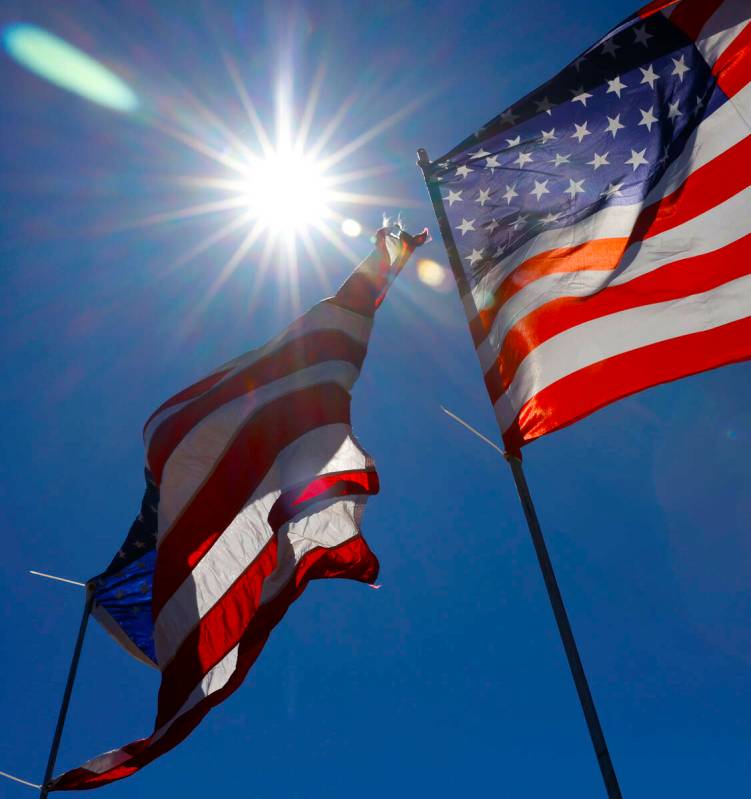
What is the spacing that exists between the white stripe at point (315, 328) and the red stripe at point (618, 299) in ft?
6.14

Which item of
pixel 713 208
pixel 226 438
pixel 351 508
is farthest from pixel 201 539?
pixel 713 208

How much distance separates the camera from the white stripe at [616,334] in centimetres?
604

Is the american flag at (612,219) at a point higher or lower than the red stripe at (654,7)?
lower

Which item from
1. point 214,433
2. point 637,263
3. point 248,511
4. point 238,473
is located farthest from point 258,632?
point 637,263

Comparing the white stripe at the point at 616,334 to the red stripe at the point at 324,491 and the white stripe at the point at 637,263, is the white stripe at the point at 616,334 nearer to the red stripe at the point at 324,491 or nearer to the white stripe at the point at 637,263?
the white stripe at the point at 637,263

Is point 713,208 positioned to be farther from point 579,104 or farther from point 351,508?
point 351,508

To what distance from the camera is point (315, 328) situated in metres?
7.75

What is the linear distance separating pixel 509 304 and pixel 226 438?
308 centimetres

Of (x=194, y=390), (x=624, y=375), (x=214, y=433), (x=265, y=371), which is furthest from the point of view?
(x=194, y=390)


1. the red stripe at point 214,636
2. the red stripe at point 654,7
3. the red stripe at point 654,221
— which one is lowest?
the red stripe at point 214,636

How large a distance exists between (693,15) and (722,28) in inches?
13.6

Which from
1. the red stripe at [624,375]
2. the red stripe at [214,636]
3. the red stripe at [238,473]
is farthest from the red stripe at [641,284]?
the red stripe at [214,636]

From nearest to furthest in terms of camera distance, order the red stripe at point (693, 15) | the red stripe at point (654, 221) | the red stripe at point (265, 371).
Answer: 1. the red stripe at point (654, 221)
2. the red stripe at point (693, 15)
3. the red stripe at point (265, 371)

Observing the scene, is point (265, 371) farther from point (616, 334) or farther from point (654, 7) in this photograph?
point (654, 7)
